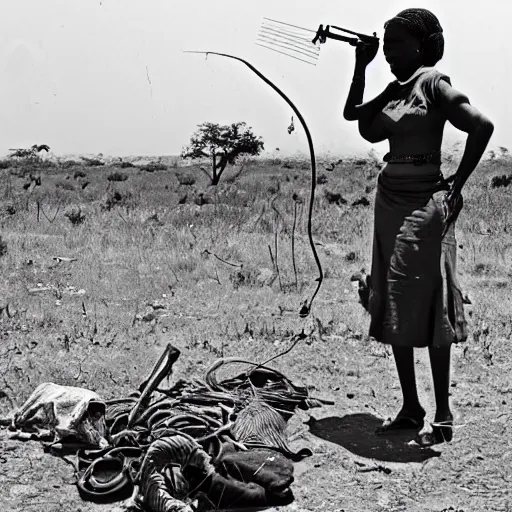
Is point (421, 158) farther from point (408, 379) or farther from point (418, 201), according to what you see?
point (408, 379)

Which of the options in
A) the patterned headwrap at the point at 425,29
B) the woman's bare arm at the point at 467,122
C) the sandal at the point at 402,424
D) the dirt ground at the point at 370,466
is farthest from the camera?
the sandal at the point at 402,424

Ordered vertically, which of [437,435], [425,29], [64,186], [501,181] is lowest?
[64,186]

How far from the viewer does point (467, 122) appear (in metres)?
3.49

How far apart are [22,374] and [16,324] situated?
1403mm

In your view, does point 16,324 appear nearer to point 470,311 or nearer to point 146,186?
point 470,311

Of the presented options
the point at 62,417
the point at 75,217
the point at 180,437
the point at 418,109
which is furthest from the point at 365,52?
the point at 75,217

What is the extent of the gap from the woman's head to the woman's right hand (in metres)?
0.08

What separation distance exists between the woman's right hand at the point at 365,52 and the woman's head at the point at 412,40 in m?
0.08

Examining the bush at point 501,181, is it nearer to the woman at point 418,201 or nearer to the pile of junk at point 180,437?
the pile of junk at point 180,437

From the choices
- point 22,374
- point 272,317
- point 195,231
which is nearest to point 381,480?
point 22,374

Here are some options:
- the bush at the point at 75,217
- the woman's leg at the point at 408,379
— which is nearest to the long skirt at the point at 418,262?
the woman's leg at the point at 408,379

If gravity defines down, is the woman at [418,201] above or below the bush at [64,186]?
above

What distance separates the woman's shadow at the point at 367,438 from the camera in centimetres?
384

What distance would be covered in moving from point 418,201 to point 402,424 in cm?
124
